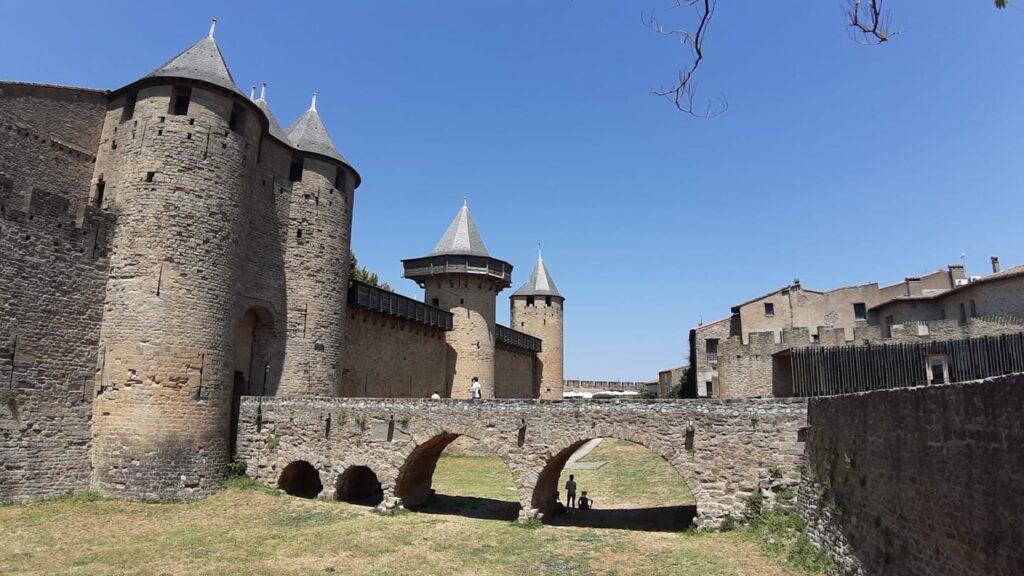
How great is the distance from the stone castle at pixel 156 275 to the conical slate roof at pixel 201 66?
0.27 ft

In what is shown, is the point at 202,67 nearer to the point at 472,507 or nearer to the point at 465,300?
the point at 472,507

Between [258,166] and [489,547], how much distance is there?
47.0 ft

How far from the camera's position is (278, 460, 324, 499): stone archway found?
723 inches

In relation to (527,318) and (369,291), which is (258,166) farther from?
(527,318)

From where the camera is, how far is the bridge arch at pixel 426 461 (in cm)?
1580

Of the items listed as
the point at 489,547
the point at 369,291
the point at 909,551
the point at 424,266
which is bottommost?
the point at 489,547

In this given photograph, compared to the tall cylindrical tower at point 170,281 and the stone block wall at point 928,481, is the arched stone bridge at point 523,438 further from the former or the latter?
the stone block wall at point 928,481

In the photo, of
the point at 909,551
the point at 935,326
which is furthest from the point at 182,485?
the point at 935,326

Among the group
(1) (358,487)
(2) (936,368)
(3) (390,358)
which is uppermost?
(3) (390,358)

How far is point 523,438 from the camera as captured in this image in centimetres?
1565

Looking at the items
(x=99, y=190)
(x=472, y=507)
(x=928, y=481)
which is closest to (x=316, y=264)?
(x=99, y=190)

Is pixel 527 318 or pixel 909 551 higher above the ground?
pixel 527 318

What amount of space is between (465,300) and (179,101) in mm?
16913

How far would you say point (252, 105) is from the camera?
19.4 m
